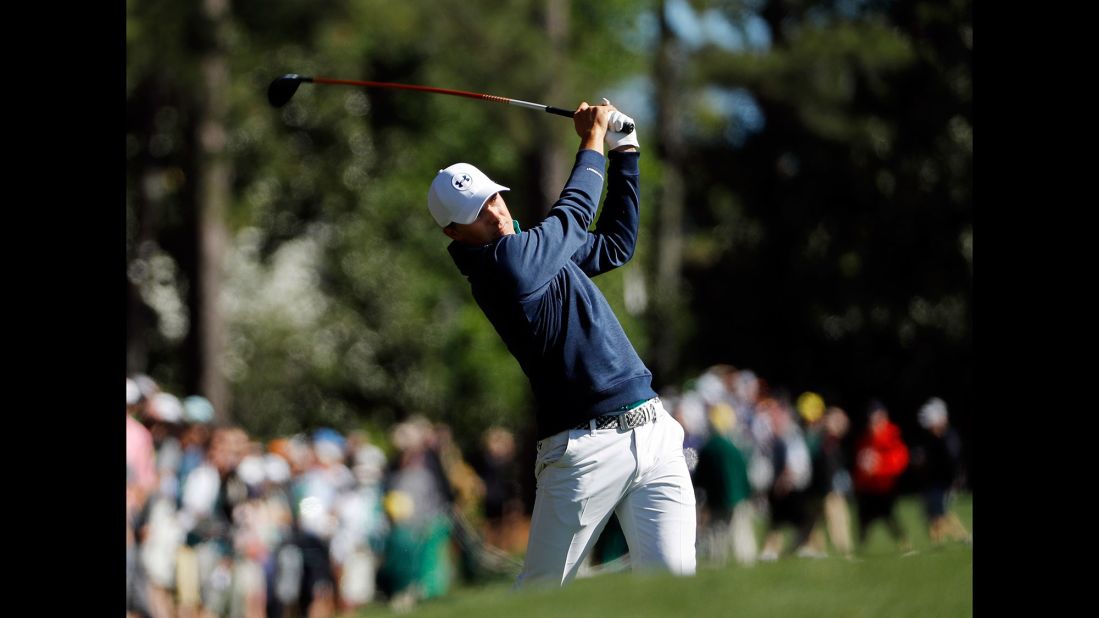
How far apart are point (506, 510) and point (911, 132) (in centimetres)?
1063

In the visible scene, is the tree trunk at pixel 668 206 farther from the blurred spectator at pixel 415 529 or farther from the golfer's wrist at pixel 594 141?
the golfer's wrist at pixel 594 141

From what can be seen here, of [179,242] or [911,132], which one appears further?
[179,242]

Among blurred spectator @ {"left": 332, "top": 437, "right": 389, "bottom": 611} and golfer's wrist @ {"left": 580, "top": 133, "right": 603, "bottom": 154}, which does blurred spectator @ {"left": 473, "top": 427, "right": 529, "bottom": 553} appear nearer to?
blurred spectator @ {"left": 332, "top": 437, "right": 389, "bottom": 611}

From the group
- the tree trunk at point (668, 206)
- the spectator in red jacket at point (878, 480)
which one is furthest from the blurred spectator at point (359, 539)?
the tree trunk at point (668, 206)

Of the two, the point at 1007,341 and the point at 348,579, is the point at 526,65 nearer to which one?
the point at 348,579

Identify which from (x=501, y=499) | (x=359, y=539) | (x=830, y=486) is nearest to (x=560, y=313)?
(x=359, y=539)

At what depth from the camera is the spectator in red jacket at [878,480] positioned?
57.1ft

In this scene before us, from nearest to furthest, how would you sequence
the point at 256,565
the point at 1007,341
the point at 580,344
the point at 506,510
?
the point at 1007,341 < the point at 580,344 < the point at 256,565 < the point at 506,510

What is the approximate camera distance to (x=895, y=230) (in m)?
26.6

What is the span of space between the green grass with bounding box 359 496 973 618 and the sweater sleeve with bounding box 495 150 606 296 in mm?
1256

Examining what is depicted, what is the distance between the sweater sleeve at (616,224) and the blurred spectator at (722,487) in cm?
998

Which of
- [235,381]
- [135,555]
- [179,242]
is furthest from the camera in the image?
[235,381]

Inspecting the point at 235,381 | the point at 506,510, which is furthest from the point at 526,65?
the point at 235,381

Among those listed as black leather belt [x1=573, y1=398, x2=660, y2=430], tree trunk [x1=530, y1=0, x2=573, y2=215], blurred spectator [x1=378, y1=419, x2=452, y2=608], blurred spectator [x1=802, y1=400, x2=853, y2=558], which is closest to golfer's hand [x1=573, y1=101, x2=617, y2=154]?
black leather belt [x1=573, y1=398, x2=660, y2=430]
